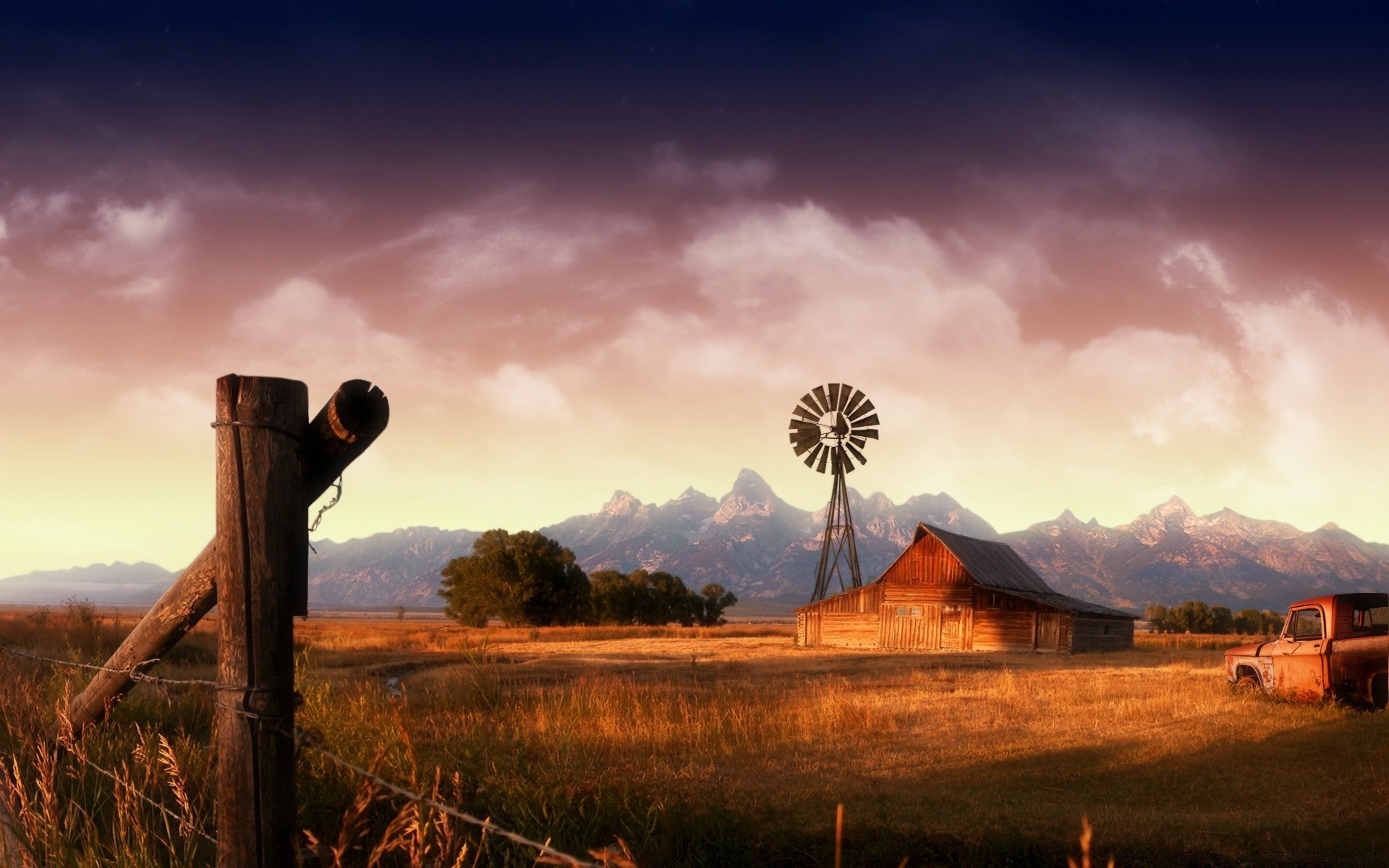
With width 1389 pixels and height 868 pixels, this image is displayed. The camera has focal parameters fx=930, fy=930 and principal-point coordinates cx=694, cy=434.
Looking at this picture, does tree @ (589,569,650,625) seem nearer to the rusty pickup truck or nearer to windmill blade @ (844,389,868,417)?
windmill blade @ (844,389,868,417)

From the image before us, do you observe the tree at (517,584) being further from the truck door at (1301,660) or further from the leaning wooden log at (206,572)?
the leaning wooden log at (206,572)

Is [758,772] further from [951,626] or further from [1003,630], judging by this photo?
[951,626]

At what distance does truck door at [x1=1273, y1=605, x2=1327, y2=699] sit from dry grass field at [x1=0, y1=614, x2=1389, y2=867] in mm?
563

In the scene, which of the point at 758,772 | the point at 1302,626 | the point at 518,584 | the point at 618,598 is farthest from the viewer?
the point at 618,598

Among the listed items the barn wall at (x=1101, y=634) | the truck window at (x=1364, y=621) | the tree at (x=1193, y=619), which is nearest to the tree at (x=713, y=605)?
the tree at (x=1193, y=619)

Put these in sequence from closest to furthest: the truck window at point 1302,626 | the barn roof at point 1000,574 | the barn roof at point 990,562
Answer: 1. the truck window at point 1302,626
2. the barn roof at point 1000,574
3. the barn roof at point 990,562

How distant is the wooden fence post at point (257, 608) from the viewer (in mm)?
3520

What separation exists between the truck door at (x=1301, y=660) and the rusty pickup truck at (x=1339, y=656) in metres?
0.01

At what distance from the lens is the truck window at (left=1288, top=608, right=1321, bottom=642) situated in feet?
61.7

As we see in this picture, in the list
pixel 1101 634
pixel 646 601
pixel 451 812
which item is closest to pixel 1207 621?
pixel 646 601

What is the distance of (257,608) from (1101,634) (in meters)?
49.5

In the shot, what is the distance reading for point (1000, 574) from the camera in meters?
50.0

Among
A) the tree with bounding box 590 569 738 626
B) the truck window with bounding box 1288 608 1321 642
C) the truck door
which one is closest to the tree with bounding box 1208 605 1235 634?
the tree with bounding box 590 569 738 626

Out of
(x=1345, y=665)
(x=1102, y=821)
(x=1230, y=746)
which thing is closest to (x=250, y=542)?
(x=1102, y=821)
